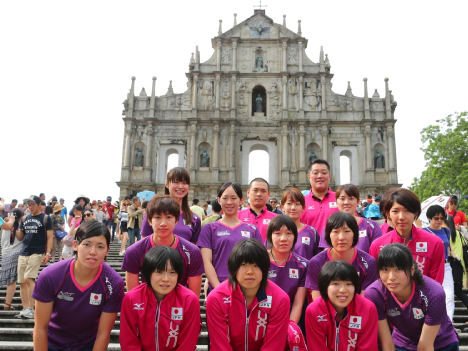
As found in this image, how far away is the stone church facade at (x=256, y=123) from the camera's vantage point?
2539cm

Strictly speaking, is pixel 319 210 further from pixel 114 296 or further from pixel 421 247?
pixel 114 296

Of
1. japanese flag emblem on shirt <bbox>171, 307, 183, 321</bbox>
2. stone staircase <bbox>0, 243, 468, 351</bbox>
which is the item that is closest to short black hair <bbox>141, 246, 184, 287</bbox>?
japanese flag emblem on shirt <bbox>171, 307, 183, 321</bbox>

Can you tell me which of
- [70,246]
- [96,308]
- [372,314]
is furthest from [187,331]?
[70,246]

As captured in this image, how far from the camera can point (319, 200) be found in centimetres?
589

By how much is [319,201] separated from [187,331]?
9.87 feet

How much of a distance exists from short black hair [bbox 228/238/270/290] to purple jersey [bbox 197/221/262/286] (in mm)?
888

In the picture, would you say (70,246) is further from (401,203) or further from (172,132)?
(172,132)

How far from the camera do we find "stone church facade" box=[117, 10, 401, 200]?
83.3 feet

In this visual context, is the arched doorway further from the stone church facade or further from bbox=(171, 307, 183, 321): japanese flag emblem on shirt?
bbox=(171, 307, 183, 321): japanese flag emblem on shirt

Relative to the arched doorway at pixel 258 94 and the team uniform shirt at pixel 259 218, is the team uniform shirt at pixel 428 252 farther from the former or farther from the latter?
the arched doorway at pixel 258 94

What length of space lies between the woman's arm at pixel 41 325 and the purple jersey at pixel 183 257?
2.62 ft

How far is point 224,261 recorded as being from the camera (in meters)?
4.56

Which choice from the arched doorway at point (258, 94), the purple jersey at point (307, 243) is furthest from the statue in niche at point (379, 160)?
the purple jersey at point (307, 243)

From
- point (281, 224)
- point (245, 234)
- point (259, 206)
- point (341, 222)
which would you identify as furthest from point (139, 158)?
point (341, 222)
